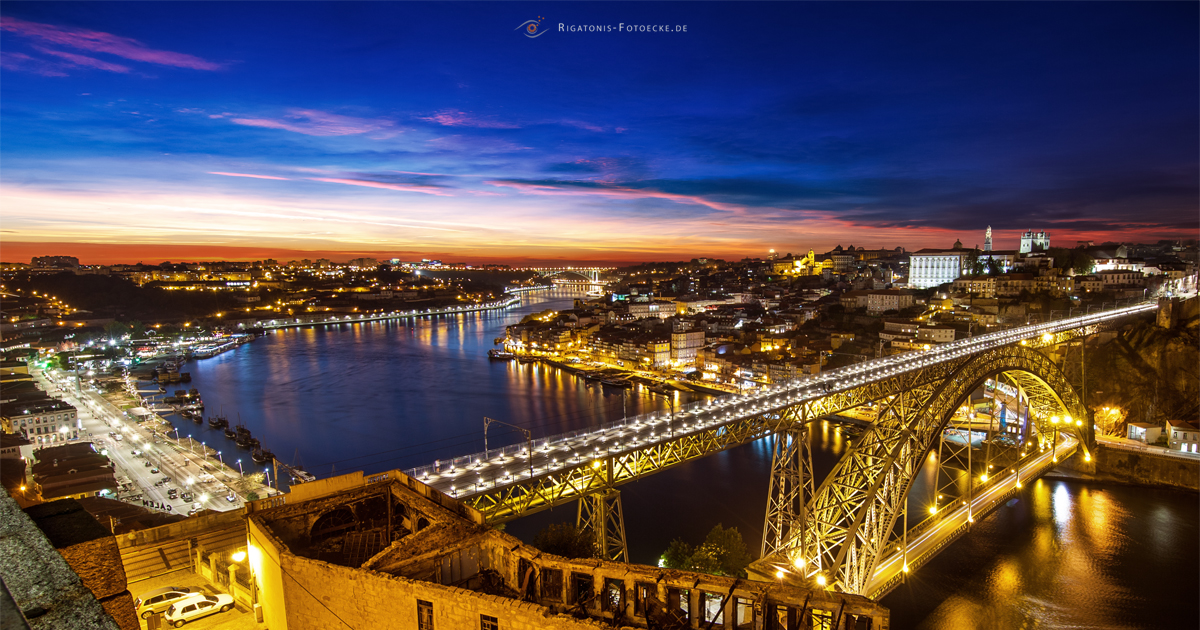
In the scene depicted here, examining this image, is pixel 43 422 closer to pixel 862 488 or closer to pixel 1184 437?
pixel 862 488

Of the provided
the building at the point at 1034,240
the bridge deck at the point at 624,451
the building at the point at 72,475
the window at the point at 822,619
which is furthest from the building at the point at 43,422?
the building at the point at 1034,240

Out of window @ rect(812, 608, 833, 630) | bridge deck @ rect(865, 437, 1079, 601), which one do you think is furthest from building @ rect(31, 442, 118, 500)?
bridge deck @ rect(865, 437, 1079, 601)

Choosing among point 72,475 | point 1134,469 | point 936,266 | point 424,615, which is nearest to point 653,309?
point 936,266

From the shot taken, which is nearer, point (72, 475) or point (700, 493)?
point (72, 475)

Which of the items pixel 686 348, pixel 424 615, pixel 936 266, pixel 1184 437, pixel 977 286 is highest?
pixel 936 266

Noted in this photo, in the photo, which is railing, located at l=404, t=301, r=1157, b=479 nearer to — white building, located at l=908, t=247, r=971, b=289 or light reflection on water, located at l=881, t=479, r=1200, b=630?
light reflection on water, located at l=881, t=479, r=1200, b=630

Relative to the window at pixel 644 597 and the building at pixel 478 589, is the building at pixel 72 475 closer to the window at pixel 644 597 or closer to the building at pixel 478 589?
the building at pixel 478 589

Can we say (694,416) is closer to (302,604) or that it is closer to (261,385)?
(302,604)
